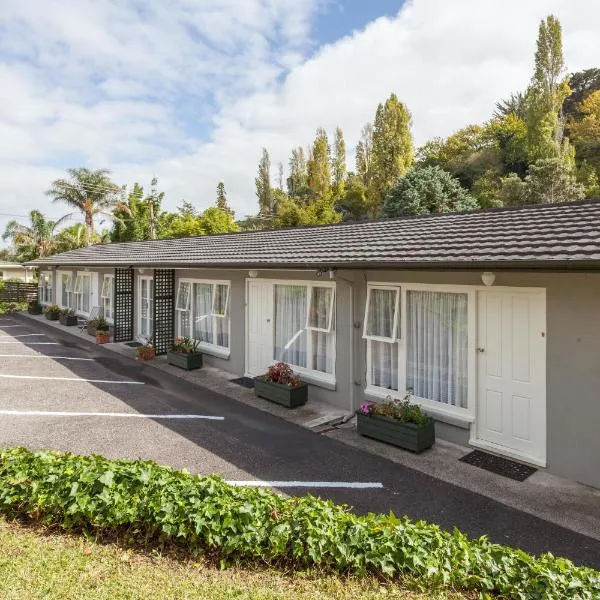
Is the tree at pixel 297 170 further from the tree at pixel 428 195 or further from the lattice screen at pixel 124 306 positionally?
the lattice screen at pixel 124 306

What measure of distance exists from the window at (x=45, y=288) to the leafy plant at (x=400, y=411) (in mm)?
22712

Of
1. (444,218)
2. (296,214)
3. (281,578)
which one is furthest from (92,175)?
(281,578)

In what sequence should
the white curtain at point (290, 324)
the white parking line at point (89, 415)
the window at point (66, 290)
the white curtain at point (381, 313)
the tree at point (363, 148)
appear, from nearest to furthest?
the white curtain at point (381, 313), the white parking line at point (89, 415), the white curtain at point (290, 324), the window at point (66, 290), the tree at point (363, 148)

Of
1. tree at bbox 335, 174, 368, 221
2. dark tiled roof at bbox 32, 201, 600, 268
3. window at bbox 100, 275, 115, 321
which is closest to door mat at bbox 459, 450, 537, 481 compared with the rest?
dark tiled roof at bbox 32, 201, 600, 268

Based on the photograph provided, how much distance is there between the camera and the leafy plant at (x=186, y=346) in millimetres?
12016

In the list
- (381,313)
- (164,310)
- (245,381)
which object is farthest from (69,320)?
(381,313)

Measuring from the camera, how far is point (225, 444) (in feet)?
23.0

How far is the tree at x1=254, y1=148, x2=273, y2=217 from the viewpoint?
55.4 m

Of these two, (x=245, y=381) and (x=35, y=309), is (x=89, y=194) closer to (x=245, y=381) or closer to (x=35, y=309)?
(x=35, y=309)

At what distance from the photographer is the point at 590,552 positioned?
4.36 m

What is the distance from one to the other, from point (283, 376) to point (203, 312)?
4.48 m

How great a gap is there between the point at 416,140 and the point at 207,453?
1727 inches

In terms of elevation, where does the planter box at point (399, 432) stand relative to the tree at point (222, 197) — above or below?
below

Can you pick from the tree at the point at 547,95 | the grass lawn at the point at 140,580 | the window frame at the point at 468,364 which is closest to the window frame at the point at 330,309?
the window frame at the point at 468,364
